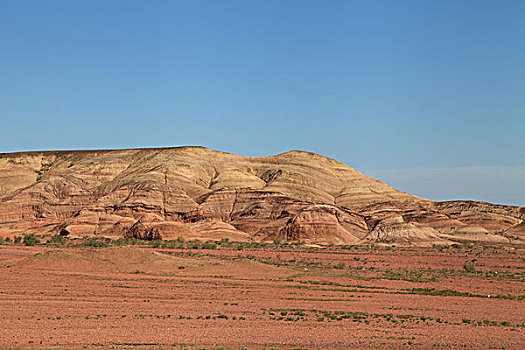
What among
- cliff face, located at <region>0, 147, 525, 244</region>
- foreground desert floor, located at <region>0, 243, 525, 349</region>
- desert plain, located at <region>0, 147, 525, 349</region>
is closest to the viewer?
foreground desert floor, located at <region>0, 243, 525, 349</region>

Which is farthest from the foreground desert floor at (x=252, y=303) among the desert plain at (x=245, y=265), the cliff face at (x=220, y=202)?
the cliff face at (x=220, y=202)

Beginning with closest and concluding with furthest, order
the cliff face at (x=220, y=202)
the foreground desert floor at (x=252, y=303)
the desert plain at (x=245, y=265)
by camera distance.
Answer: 1. the foreground desert floor at (x=252, y=303)
2. the desert plain at (x=245, y=265)
3. the cliff face at (x=220, y=202)

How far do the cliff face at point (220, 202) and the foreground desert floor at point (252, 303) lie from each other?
28.1 metres

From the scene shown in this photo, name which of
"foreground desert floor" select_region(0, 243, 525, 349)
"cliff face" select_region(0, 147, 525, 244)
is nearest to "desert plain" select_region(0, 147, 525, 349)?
"foreground desert floor" select_region(0, 243, 525, 349)

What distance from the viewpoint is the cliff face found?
237 feet

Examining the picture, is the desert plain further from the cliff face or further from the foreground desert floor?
the cliff face

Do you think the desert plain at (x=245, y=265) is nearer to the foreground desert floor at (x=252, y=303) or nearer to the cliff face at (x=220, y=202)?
the foreground desert floor at (x=252, y=303)

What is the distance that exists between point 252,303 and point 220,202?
61.6 meters

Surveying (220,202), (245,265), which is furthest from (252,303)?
(220,202)

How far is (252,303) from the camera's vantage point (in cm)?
2448

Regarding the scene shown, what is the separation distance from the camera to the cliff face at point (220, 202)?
72.2 meters

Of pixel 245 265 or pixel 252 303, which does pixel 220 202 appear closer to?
pixel 245 265

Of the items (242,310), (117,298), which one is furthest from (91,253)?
(242,310)

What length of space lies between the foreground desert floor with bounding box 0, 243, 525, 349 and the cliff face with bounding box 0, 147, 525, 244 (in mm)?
28083
